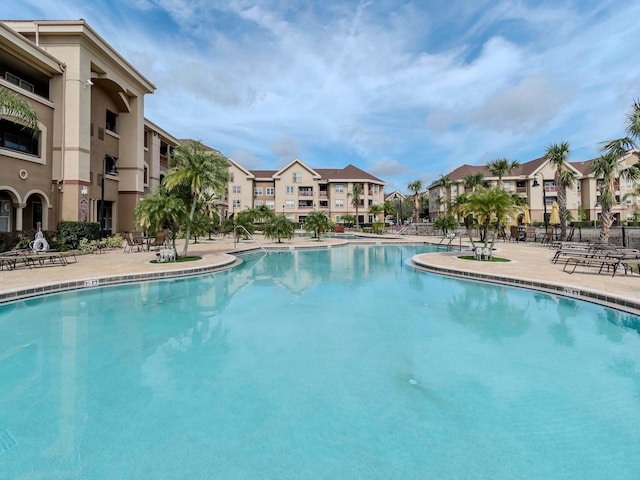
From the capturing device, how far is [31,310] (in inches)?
320

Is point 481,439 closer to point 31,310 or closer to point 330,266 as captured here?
point 31,310

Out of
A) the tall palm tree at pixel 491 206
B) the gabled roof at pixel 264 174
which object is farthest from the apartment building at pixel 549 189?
the tall palm tree at pixel 491 206

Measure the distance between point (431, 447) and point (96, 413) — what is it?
12.3 ft

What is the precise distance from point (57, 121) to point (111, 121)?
21.6 feet

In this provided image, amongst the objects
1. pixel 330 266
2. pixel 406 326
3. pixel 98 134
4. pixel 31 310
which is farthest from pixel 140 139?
pixel 406 326

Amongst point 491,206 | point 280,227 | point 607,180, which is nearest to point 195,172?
point 280,227

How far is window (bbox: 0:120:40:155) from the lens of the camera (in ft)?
58.2

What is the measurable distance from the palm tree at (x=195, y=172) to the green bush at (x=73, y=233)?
22.5 ft

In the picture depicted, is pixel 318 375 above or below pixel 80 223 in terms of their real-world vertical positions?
below

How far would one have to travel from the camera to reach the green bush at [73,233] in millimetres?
18484

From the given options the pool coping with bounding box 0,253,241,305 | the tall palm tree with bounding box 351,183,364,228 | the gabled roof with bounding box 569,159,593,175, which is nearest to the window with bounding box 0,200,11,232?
the pool coping with bounding box 0,253,241,305

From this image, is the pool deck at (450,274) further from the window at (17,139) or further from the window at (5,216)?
the window at (17,139)

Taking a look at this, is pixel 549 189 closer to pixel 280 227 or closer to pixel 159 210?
pixel 280 227

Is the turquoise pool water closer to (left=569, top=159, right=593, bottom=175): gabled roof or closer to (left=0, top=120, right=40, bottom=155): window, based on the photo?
(left=0, top=120, right=40, bottom=155): window
